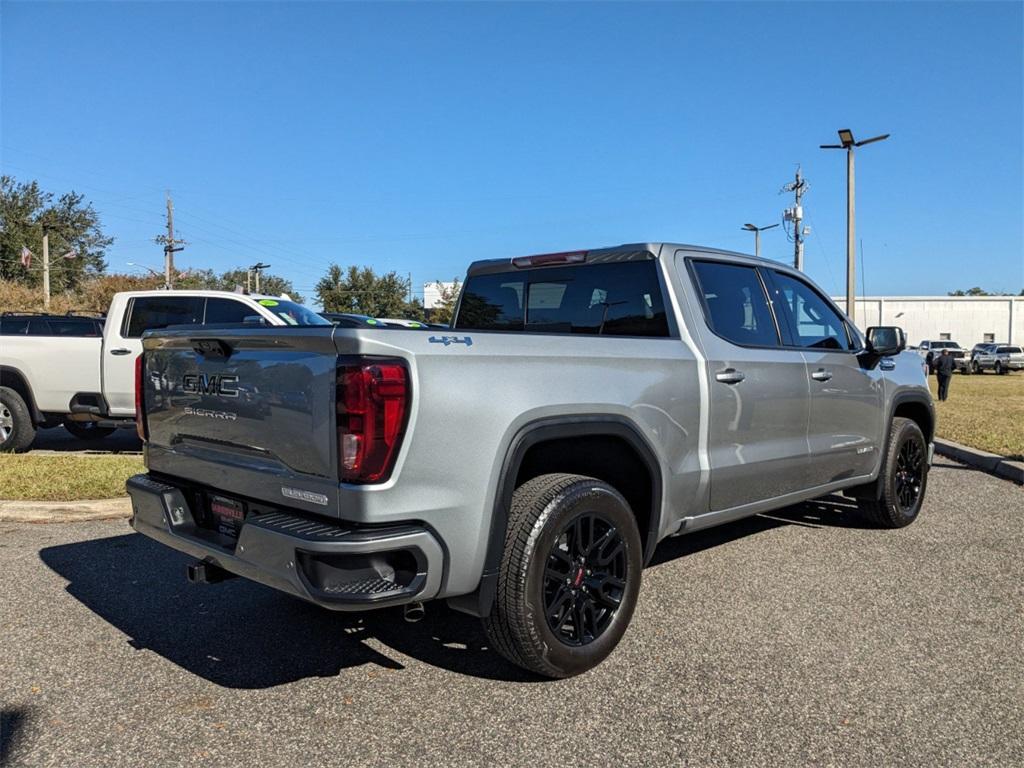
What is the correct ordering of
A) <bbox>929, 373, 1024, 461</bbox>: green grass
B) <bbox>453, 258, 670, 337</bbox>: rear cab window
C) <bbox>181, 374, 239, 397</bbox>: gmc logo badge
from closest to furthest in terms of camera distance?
<bbox>181, 374, 239, 397</bbox>: gmc logo badge → <bbox>453, 258, 670, 337</bbox>: rear cab window → <bbox>929, 373, 1024, 461</bbox>: green grass

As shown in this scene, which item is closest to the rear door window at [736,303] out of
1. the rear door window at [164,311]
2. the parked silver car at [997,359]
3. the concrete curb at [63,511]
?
the concrete curb at [63,511]

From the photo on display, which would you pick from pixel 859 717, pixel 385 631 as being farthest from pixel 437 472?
pixel 859 717

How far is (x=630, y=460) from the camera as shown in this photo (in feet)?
12.1

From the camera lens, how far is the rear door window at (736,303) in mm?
4291

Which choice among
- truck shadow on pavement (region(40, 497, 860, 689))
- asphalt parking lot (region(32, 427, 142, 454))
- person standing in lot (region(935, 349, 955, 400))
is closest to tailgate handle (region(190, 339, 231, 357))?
truck shadow on pavement (region(40, 497, 860, 689))

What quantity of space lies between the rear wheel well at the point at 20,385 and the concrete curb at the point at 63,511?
325cm

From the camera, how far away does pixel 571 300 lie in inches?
181

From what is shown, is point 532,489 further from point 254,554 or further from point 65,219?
point 65,219

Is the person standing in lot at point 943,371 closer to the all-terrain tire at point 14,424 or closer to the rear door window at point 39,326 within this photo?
the rear door window at point 39,326

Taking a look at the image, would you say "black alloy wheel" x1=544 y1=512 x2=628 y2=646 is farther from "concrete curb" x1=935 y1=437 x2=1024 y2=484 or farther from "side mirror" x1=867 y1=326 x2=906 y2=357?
"concrete curb" x1=935 y1=437 x2=1024 y2=484

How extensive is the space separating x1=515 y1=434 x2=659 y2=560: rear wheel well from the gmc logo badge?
1.24 metres

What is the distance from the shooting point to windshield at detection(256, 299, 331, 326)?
9.03 m

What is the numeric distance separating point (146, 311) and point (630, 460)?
23.6 ft

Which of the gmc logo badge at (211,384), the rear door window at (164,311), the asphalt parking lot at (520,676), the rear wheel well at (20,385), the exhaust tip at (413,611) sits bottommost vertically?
the asphalt parking lot at (520,676)
